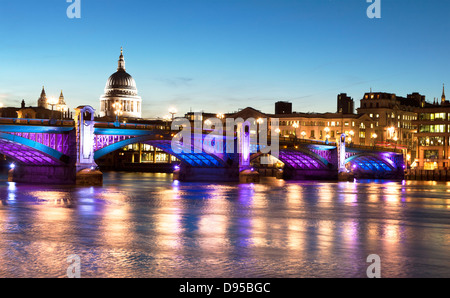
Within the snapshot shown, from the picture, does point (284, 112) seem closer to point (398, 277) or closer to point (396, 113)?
point (396, 113)

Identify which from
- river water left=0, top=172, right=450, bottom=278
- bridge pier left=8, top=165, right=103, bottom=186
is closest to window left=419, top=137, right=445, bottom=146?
bridge pier left=8, top=165, right=103, bottom=186

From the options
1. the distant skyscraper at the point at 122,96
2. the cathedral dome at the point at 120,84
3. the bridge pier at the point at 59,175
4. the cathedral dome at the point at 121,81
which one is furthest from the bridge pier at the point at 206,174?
the cathedral dome at the point at 121,81

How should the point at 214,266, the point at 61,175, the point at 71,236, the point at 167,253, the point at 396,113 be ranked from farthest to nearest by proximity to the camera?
1. the point at 396,113
2. the point at 61,175
3. the point at 71,236
4. the point at 167,253
5. the point at 214,266

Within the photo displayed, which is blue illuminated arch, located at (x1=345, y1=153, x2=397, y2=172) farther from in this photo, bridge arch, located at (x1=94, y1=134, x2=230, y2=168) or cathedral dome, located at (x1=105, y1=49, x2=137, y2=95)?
cathedral dome, located at (x1=105, y1=49, x2=137, y2=95)

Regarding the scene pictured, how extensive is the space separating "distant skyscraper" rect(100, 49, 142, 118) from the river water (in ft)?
Result: 479

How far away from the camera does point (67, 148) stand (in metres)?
67.2

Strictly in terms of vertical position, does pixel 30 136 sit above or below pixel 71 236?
above

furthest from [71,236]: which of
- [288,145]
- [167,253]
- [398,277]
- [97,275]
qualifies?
[288,145]

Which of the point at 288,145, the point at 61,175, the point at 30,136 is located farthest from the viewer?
the point at 288,145

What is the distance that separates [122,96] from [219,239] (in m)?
168

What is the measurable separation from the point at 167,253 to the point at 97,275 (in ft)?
14.1

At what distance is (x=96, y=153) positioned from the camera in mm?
70000

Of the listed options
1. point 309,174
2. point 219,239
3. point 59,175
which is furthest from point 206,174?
point 219,239

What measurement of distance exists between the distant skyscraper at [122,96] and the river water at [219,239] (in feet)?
479
